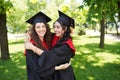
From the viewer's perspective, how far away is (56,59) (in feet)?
15.5

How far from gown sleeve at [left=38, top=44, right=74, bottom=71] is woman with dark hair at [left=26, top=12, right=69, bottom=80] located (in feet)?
0.31

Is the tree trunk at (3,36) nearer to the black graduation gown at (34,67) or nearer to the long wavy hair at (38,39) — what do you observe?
the long wavy hair at (38,39)

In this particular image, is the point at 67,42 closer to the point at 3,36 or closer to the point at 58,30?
the point at 58,30

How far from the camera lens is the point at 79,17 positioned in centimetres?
4584

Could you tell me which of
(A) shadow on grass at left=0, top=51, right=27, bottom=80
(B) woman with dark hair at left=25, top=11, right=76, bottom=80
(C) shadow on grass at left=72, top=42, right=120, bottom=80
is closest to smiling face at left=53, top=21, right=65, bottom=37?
(B) woman with dark hair at left=25, top=11, right=76, bottom=80

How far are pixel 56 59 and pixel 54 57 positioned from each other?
0.06m

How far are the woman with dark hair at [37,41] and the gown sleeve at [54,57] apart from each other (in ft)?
0.31

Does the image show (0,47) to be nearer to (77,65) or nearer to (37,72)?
(77,65)

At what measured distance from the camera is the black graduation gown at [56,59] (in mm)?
4633

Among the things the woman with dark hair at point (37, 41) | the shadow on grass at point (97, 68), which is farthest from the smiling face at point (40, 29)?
the shadow on grass at point (97, 68)

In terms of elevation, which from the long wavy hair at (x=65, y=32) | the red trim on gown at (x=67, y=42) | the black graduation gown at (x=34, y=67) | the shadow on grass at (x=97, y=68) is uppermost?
the long wavy hair at (x=65, y=32)

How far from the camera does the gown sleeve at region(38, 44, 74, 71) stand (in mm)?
4625

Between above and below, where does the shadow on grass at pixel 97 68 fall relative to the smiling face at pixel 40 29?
below

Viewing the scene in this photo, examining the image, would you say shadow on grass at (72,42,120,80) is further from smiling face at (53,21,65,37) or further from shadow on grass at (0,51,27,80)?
smiling face at (53,21,65,37)
